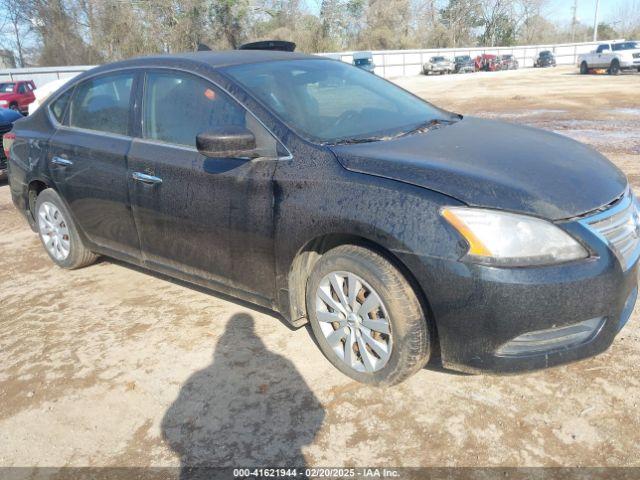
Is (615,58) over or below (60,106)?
A: over

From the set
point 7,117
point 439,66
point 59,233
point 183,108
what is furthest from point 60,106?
point 439,66

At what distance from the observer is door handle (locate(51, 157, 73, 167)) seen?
165 inches

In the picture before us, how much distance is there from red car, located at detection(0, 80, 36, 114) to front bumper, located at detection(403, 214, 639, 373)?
75.2ft

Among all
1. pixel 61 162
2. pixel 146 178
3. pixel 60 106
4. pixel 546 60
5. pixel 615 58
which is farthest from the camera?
pixel 546 60

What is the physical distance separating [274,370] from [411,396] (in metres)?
0.79

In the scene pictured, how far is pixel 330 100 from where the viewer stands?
11.5 feet

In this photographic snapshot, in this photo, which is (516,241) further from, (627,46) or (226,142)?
(627,46)

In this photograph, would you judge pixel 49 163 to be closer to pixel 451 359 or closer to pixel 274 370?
pixel 274 370

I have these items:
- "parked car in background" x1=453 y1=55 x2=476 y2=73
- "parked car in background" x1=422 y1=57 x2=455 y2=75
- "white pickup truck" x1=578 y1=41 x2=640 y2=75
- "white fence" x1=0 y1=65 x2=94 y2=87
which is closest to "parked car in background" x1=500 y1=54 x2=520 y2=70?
"parked car in background" x1=453 y1=55 x2=476 y2=73

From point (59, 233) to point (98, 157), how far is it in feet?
3.77

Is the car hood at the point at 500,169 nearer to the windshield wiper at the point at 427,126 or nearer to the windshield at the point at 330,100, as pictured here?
the windshield wiper at the point at 427,126

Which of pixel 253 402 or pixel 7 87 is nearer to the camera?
pixel 253 402

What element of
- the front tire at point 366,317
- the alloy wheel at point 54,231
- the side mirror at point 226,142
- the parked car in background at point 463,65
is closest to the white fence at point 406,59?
the parked car in background at point 463,65

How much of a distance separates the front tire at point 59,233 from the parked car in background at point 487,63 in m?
50.6
